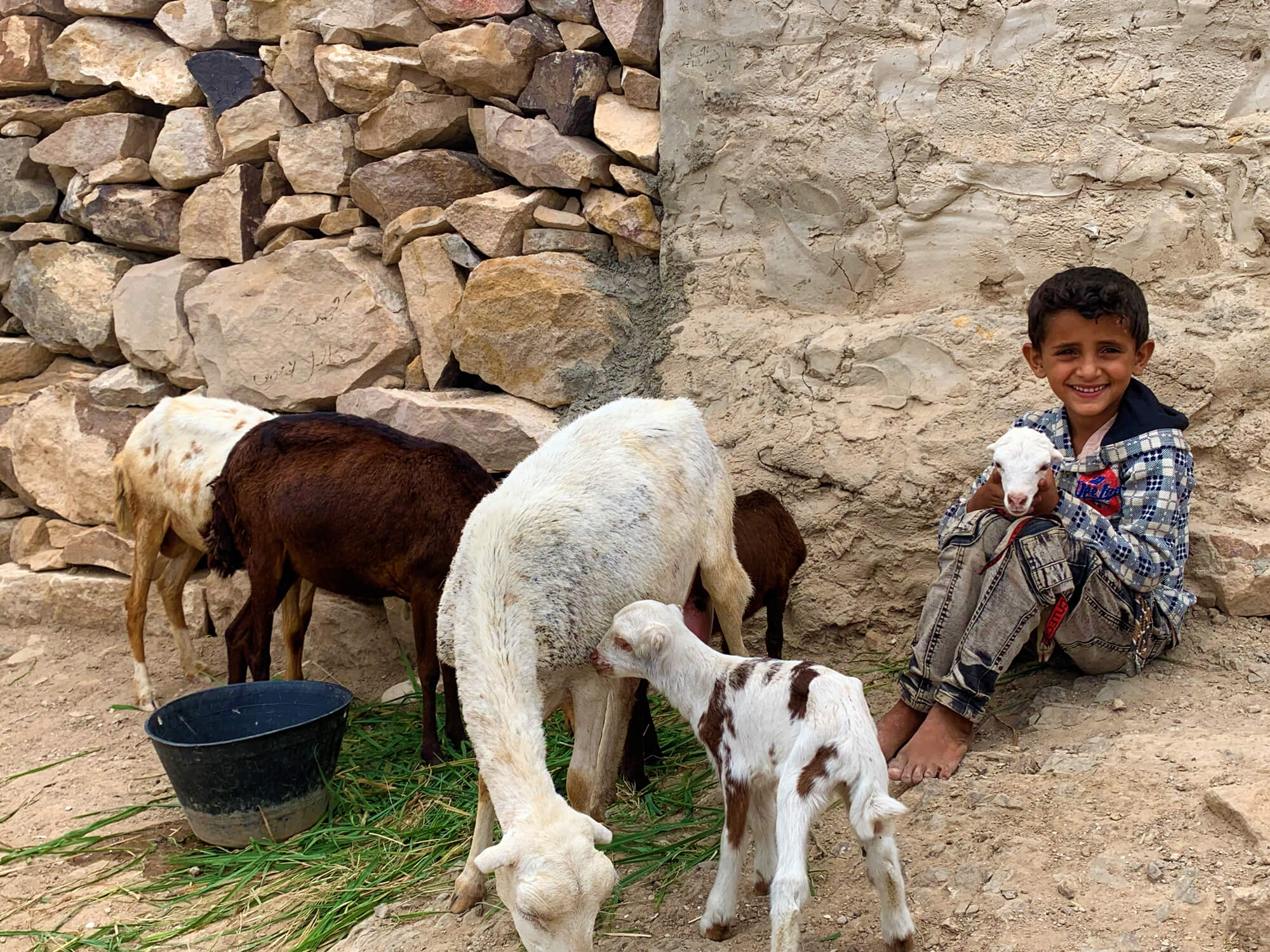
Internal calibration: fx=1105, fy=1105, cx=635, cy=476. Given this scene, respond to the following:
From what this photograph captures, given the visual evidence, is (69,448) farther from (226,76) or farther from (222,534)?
(226,76)

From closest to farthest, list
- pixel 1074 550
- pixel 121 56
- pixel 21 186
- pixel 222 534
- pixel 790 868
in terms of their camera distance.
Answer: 1. pixel 790 868
2. pixel 1074 550
3. pixel 222 534
4. pixel 121 56
5. pixel 21 186

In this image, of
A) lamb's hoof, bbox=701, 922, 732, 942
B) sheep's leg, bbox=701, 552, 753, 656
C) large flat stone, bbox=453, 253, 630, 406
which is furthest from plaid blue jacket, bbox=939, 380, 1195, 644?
large flat stone, bbox=453, 253, 630, 406

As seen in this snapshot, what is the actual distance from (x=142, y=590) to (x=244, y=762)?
196 centimetres

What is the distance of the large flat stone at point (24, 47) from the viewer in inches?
251

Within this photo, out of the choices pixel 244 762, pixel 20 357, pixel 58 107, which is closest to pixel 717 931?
pixel 244 762

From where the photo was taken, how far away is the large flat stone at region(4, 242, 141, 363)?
6379 mm

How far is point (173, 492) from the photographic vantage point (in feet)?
17.1

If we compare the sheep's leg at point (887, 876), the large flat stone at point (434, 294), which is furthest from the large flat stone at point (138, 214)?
the sheep's leg at point (887, 876)

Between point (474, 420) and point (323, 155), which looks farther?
point (323, 155)

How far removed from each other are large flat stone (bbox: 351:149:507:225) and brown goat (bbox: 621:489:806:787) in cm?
224

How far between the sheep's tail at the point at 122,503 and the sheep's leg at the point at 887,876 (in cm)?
423

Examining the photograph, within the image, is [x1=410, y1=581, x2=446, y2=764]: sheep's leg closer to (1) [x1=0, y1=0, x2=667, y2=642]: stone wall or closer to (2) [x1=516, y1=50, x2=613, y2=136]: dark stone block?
(1) [x1=0, y1=0, x2=667, y2=642]: stone wall

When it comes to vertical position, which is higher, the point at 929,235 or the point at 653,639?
the point at 929,235

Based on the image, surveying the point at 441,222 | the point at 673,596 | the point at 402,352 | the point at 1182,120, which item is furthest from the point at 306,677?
the point at 1182,120
